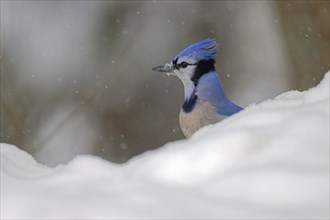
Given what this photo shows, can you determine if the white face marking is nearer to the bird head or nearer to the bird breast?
the bird head

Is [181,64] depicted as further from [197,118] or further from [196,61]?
[197,118]

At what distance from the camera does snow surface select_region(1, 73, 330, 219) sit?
0.57 m

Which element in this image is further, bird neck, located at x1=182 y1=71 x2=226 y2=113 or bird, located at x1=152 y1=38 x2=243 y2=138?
bird neck, located at x1=182 y1=71 x2=226 y2=113

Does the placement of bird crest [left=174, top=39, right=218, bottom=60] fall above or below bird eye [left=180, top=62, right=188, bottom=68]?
above

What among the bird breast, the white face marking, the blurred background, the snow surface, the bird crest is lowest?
the blurred background

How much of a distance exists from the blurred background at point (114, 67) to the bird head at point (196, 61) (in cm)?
178

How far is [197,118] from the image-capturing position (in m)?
2.47

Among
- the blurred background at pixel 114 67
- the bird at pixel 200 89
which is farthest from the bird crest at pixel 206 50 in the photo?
the blurred background at pixel 114 67

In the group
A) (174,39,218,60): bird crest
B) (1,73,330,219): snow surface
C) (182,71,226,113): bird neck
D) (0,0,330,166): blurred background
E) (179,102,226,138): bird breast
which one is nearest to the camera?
(1,73,330,219): snow surface

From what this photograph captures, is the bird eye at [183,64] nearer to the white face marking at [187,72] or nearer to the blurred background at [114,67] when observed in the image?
the white face marking at [187,72]

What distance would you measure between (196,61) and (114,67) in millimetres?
2986

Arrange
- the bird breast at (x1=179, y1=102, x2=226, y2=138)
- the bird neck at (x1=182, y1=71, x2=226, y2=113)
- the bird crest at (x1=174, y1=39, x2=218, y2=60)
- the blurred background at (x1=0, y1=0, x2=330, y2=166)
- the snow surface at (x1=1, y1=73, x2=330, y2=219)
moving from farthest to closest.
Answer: the blurred background at (x1=0, y1=0, x2=330, y2=166) → the bird crest at (x1=174, y1=39, x2=218, y2=60) → the bird neck at (x1=182, y1=71, x2=226, y2=113) → the bird breast at (x1=179, y1=102, x2=226, y2=138) → the snow surface at (x1=1, y1=73, x2=330, y2=219)

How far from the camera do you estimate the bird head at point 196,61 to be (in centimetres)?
282

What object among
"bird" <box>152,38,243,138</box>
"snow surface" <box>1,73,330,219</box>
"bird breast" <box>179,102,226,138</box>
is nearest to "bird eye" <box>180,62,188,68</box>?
"bird" <box>152,38,243,138</box>
